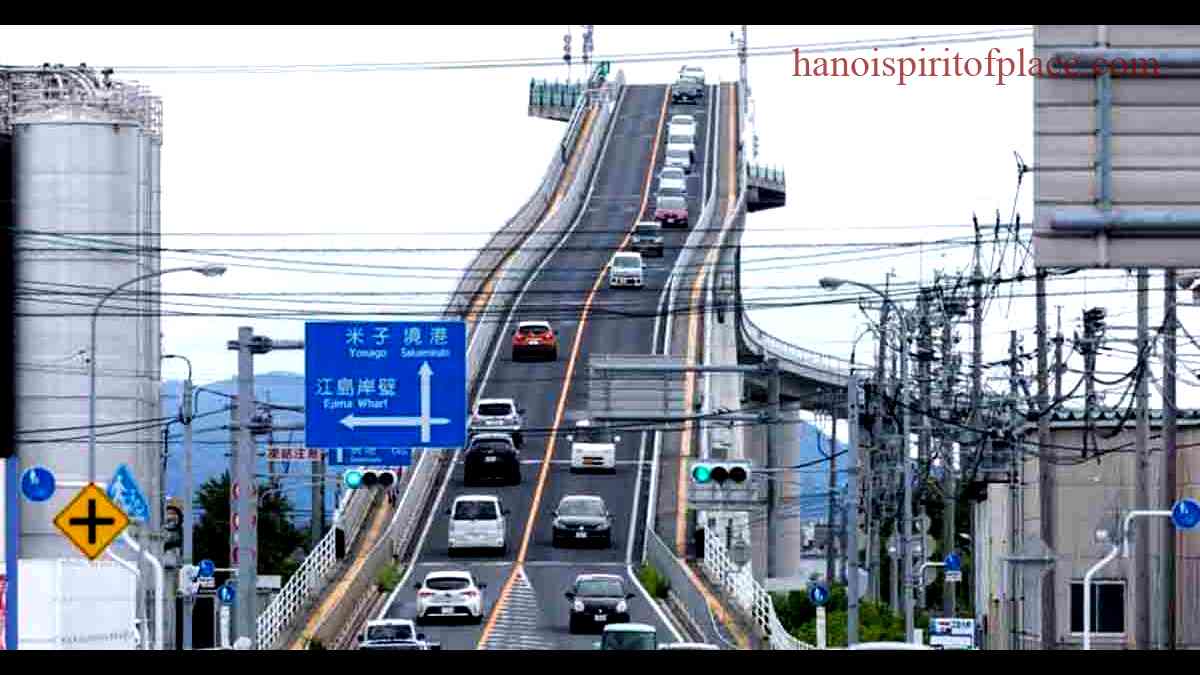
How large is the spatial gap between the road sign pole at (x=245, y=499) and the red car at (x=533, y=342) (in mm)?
41922

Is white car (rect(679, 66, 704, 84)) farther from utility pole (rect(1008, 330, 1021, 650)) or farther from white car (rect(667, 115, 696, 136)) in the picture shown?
utility pole (rect(1008, 330, 1021, 650))

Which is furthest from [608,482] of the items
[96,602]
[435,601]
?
[96,602]

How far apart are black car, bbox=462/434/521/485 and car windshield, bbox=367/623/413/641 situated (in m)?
28.6

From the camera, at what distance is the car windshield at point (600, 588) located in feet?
163

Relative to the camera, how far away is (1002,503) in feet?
198

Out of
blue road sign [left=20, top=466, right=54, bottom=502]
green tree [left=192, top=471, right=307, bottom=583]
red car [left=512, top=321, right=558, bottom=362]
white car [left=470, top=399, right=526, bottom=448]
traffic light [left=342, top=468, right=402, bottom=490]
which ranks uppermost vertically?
red car [left=512, top=321, right=558, bottom=362]

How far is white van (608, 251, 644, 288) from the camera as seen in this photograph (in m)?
87.4

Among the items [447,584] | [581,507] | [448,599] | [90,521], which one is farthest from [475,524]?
[90,521]

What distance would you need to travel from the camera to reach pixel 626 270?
87.8m

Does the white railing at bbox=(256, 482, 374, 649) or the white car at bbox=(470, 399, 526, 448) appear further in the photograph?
the white car at bbox=(470, 399, 526, 448)

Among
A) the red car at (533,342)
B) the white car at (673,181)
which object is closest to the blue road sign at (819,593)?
the red car at (533,342)

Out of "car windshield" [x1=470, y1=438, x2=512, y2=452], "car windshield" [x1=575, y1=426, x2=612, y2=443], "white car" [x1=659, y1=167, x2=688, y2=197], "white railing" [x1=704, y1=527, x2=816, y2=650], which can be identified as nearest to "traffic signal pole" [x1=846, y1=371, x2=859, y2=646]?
"white railing" [x1=704, y1=527, x2=816, y2=650]

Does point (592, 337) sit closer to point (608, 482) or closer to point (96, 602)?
point (608, 482)

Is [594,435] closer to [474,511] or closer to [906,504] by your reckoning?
[474,511]
